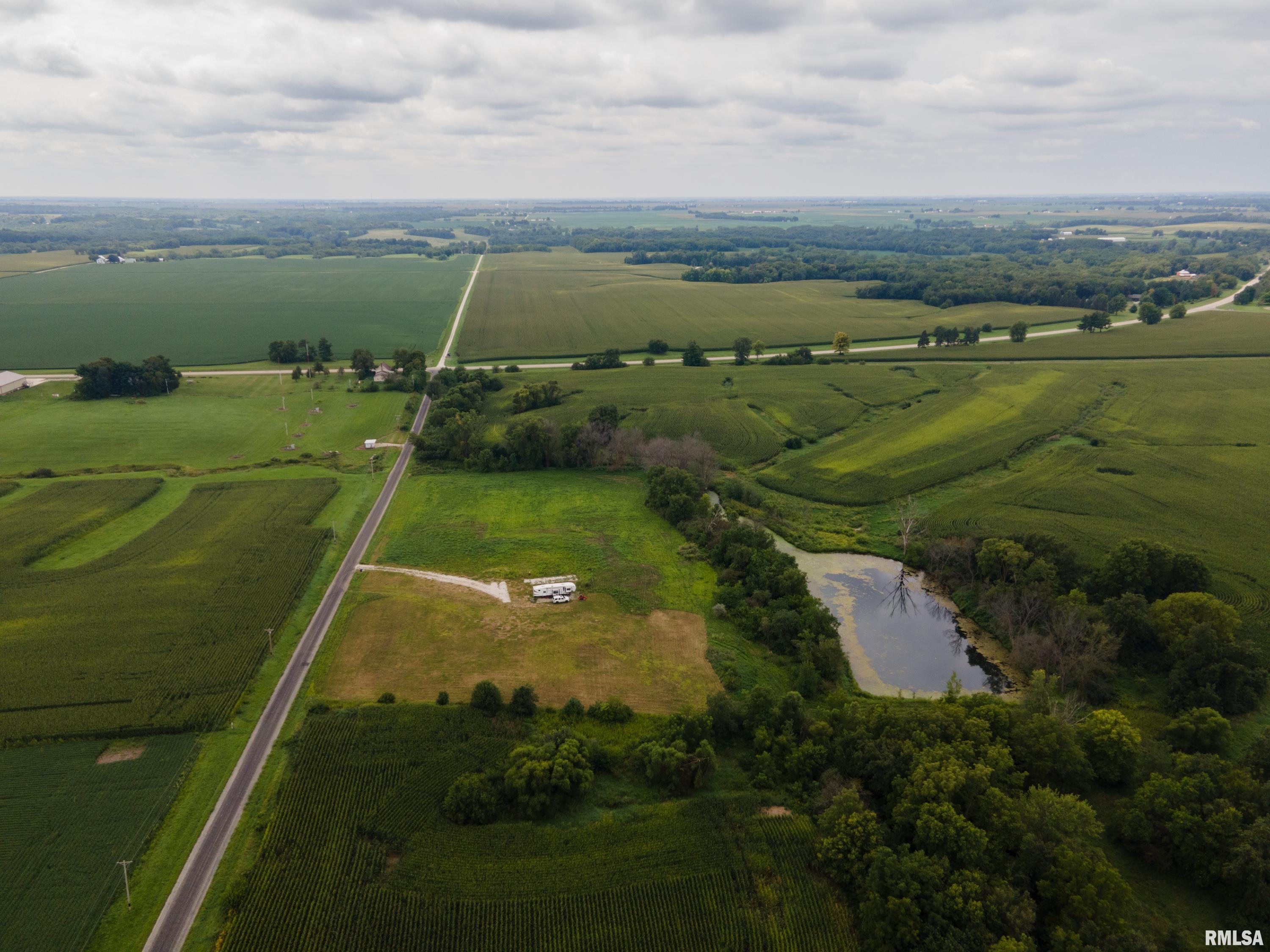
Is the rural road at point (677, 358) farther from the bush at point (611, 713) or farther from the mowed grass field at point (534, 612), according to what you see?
the bush at point (611, 713)

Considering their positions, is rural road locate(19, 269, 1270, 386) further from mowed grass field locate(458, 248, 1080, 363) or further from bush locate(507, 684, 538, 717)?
bush locate(507, 684, 538, 717)

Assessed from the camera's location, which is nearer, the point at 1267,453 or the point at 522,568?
the point at 522,568

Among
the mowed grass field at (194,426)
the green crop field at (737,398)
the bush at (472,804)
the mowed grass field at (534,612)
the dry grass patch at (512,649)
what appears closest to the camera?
the bush at (472,804)

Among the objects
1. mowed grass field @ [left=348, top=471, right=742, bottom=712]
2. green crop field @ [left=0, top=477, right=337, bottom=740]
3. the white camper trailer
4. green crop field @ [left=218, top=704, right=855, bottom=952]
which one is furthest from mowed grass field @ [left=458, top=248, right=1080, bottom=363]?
green crop field @ [left=218, top=704, right=855, bottom=952]

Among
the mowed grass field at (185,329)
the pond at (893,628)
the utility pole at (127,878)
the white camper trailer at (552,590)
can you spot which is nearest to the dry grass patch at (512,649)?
the white camper trailer at (552,590)

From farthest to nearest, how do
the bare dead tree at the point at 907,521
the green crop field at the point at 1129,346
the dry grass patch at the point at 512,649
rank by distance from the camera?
the green crop field at the point at 1129,346 → the bare dead tree at the point at 907,521 → the dry grass patch at the point at 512,649

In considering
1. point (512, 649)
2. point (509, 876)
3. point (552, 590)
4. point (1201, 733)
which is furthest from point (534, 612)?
point (1201, 733)

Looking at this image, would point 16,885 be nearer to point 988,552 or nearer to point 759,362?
point 988,552

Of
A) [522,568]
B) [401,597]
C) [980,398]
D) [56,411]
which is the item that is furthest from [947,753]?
[56,411]
